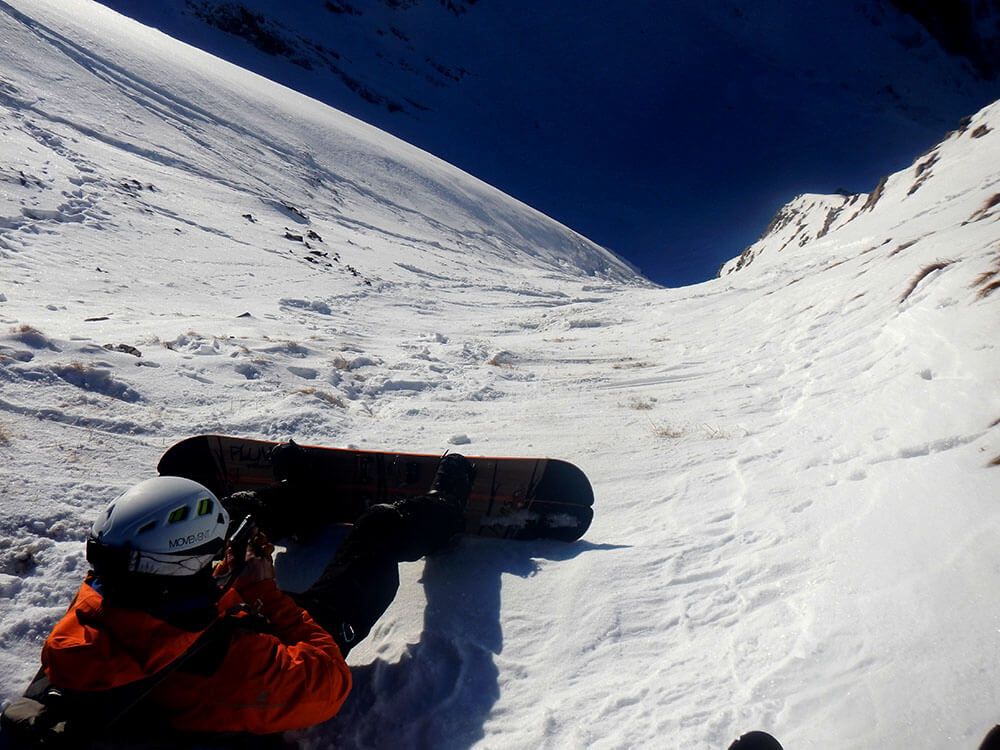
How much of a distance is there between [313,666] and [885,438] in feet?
9.30

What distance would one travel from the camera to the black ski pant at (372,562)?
8.03ft

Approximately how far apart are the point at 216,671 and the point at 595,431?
3.30 metres

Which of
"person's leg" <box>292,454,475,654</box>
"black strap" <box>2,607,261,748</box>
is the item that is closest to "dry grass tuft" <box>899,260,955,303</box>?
"person's leg" <box>292,454,475,654</box>

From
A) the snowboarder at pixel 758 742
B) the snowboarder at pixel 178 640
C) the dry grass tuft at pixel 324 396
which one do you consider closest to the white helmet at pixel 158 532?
the snowboarder at pixel 178 640

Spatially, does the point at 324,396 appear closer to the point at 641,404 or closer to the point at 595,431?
the point at 595,431

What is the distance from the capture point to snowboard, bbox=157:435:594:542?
10.9ft

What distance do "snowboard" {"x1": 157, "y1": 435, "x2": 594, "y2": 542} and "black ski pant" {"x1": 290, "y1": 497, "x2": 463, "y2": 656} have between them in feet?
1.31

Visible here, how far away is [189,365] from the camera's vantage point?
479 cm

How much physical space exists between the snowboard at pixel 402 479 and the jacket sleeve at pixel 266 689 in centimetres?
134

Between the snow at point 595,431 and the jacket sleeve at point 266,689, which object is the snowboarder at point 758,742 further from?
the jacket sleeve at point 266,689

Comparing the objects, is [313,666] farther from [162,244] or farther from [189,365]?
[162,244]

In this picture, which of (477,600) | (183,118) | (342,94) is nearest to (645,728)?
(477,600)

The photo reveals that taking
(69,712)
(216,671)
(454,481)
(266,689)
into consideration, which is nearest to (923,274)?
(454,481)

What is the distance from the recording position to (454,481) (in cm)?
318
